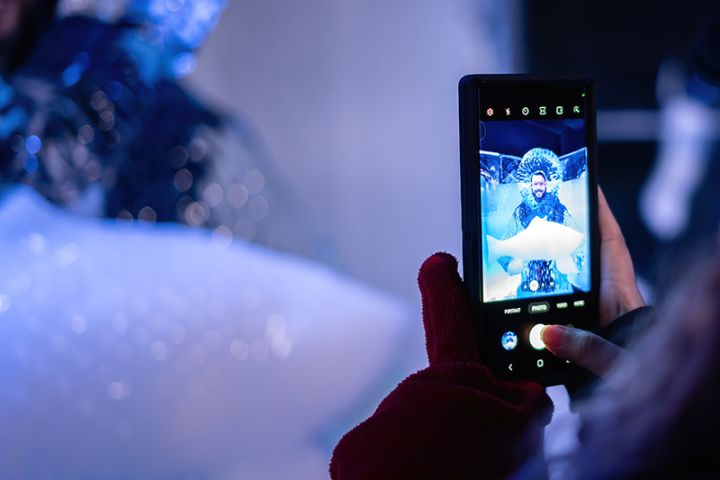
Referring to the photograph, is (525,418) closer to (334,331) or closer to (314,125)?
(334,331)

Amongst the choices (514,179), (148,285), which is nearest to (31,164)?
(148,285)

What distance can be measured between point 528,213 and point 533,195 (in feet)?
0.03

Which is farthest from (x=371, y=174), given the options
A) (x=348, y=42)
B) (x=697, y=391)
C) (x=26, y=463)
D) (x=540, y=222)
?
(x=697, y=391)

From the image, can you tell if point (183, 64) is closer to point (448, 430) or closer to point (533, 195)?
point (533, 195)

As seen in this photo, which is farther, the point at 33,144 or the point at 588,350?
the point at 33,144

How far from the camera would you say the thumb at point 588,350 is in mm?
359

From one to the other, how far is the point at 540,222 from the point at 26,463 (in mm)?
703

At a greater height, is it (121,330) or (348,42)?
(348,42)

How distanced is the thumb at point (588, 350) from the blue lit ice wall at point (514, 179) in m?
0.06

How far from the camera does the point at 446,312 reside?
385 millimetres

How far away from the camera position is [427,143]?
5.05 ft

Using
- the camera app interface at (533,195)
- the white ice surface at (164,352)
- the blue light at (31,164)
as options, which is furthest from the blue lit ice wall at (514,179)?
the blue light at (31,164)

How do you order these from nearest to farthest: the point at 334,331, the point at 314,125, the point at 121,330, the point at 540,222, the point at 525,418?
the point at 525,418 < the point at 540,222 < the point at 121,330 < the point at 334,331 < the point at 314,125

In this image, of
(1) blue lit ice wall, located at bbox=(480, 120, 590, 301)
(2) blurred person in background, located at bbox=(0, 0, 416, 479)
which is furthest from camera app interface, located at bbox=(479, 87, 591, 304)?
(2) blurred person in background, located at bbox=(0, 0, 416, 479)
